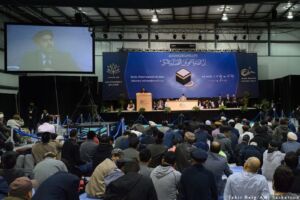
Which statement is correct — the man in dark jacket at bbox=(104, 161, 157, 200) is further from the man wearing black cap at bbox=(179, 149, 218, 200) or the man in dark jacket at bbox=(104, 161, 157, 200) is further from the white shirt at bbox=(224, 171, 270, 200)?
the white shirt at bbox=(224, 171, 270, 200)

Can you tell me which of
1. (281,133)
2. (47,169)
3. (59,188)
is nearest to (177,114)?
(281,133)

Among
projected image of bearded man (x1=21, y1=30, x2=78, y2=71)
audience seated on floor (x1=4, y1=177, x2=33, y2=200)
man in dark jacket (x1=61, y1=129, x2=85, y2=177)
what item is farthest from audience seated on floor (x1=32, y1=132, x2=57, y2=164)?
projected image of bearded man (x1=21, y1=30, x2=78, y2=71)

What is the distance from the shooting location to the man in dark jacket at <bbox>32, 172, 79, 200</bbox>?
11.0 ft

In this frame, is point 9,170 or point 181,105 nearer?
point 9,170

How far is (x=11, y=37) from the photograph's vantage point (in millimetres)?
13047

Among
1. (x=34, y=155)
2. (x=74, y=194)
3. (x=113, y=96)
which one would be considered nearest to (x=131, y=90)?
(x=113, y=96)

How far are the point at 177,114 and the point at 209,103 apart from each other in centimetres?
216

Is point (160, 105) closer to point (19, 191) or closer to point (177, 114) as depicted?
point (177, 114)

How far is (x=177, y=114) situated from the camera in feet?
58.9

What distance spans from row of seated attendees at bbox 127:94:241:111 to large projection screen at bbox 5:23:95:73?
5.40m

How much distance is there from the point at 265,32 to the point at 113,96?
9677 millimetres

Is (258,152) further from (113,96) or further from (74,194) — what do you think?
(113,96)

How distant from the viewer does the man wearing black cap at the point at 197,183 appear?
3.75 metres

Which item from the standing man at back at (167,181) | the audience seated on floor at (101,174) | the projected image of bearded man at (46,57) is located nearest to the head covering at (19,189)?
the standing man at back at (167,181)
